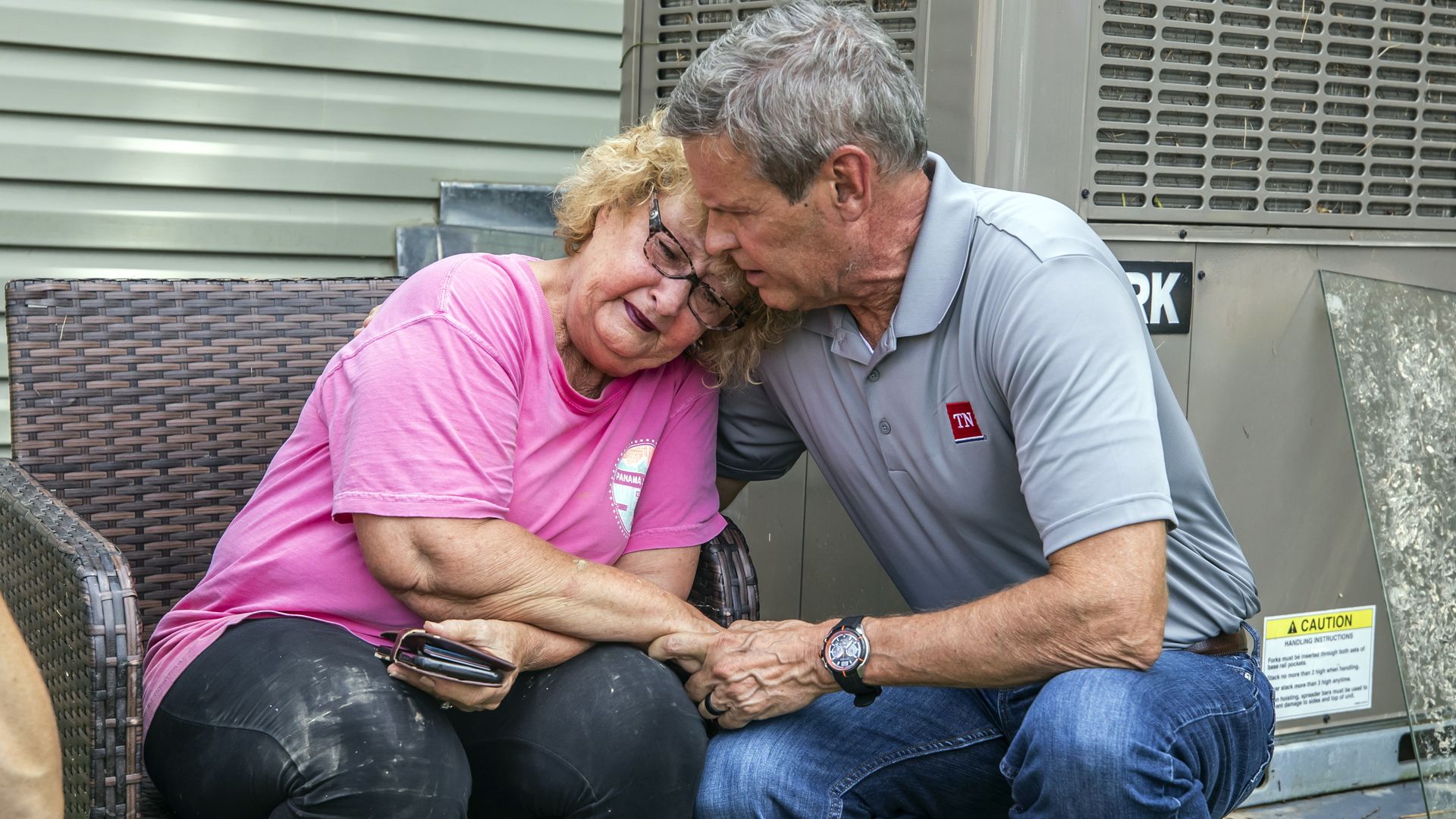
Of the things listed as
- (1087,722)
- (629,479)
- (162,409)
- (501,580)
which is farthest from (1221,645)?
(162,409)

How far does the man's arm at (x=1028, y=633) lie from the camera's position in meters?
1.81

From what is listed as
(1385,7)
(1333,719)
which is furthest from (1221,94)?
(1333,719)

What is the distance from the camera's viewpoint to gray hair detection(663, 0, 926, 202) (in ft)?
6.31

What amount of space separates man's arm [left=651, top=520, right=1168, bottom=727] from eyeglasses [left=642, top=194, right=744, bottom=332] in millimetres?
553

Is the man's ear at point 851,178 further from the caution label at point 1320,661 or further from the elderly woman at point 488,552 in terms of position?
Result: the caution label at point 1320,661

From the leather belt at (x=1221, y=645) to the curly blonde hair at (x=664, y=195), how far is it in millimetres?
847

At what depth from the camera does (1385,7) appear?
2.77m

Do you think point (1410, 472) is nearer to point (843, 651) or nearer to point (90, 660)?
point (843, 651)

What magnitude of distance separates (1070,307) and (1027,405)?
16 cm

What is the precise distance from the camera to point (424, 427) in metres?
1.93

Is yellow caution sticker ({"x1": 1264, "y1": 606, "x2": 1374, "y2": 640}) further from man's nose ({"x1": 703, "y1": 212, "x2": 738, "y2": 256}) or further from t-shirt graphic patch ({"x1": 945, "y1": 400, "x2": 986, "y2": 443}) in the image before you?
man's nose ({"x1": 703, "y1": 212, "x2": 738, "y2": 256})

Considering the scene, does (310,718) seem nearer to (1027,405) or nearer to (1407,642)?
(1027,405)

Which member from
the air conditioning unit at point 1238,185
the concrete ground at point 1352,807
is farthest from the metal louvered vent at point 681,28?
the concrete ground at point 1352,807

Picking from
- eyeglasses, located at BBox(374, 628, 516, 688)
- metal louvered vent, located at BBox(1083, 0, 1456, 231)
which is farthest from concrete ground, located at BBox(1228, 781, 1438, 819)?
eyeglasses, located at BBox(374, 628, 516, 688)
